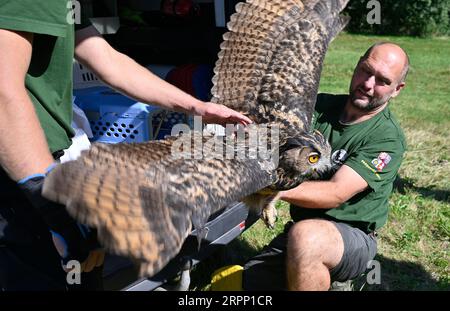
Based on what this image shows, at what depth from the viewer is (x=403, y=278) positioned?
4547 mm

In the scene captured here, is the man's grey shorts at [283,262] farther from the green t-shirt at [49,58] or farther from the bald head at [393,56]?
the green t-shirt at [49,58]

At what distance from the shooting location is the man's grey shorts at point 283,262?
358cm

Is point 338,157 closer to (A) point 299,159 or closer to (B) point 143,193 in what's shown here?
(A) point 299,159

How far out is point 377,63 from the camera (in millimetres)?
3846

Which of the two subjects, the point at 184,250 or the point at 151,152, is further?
the point at 184,250

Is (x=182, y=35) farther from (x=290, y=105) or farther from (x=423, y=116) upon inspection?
(x=423, y=116)

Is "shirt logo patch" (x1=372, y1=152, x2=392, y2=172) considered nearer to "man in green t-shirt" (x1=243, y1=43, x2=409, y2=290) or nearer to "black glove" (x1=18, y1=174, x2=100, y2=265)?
"man in green t-shirt" (x1=243, y1=43, x2=409, y2=290)

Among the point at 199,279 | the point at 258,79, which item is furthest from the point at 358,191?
the point at 199,279

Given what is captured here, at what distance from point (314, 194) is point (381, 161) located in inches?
22.9

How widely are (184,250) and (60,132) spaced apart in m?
1.20

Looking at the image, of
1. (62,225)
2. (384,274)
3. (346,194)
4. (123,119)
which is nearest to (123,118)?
(123,119)

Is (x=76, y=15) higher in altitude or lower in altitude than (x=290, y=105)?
higher

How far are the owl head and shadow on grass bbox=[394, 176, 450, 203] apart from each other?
9.77 feet

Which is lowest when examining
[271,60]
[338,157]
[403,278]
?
[403,278]
